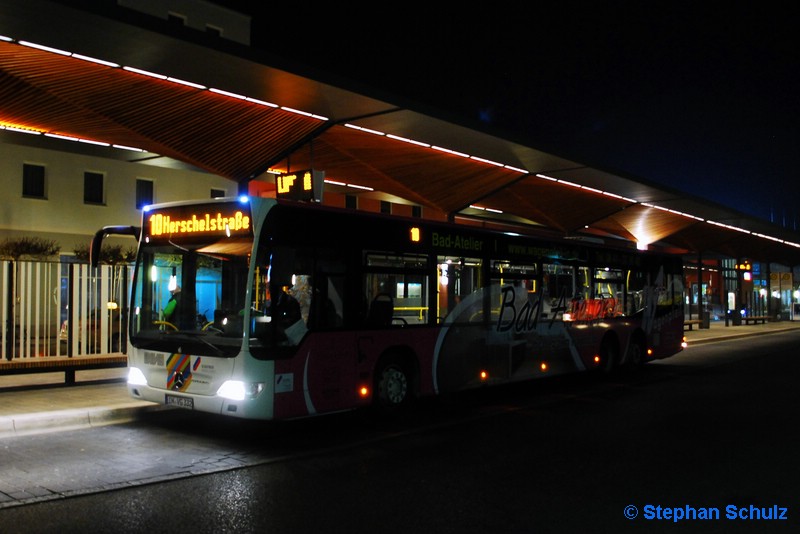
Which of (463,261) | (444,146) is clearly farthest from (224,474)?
(444,146)

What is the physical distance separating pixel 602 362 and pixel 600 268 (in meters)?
2.00

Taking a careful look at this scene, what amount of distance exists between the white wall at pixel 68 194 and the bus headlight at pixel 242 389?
22.2 m

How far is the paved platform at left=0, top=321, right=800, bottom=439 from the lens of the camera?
936 centimetres

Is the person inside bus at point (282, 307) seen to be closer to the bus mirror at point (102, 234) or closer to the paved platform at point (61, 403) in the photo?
the bus mirror at point (102, 234)

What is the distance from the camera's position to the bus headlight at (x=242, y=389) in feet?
27.5

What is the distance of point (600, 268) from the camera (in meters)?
15.2

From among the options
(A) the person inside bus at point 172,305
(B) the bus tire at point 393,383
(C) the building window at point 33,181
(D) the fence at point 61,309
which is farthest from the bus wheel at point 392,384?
(C) the building window at point 33,181

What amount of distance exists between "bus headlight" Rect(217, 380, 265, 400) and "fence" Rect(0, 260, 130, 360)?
501 cm

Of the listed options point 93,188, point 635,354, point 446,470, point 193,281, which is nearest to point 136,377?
point 193,281

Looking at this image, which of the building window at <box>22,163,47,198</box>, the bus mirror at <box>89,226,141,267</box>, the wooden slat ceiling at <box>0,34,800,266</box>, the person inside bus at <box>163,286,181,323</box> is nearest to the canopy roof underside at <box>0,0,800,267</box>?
the wooden slat ceiling at <box>0,34,800,266</box>

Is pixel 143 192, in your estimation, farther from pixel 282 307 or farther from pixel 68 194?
pixel 282 307

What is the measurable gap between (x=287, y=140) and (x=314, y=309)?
23.1 feet

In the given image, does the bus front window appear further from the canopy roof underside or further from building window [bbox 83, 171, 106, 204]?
building window [bbox 83, 171, 106, 204]

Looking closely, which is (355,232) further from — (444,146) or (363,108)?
(444,146)
